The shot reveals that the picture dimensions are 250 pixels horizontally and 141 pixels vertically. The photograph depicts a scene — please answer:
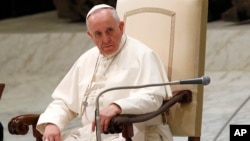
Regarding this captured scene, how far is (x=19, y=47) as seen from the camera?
26.0 ft

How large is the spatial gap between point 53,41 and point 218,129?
9.01ft

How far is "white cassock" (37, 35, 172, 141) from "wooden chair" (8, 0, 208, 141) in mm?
134

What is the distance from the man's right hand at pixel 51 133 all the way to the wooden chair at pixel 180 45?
16 centimetres

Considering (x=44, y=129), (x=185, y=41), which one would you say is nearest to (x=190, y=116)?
(x=185, y=41)

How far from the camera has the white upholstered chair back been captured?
4090 mm

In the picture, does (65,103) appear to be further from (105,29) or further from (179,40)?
(179,40)

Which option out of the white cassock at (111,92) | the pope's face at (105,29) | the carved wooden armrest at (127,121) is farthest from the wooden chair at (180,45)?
the pope's face at (105,29)

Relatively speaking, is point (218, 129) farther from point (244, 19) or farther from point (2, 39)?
point (2, 39)

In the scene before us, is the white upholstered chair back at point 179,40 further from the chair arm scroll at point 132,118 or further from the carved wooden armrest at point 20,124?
the carved wooden armrest at point 20,124

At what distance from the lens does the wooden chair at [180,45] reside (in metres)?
4.08

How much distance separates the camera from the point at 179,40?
13.7ft

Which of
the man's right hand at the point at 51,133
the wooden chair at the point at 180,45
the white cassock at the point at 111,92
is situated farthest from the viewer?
the wooden chair at the point at 180,45

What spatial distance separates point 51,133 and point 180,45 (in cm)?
88

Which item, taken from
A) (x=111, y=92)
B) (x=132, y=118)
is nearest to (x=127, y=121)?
(x=132, y=118)
